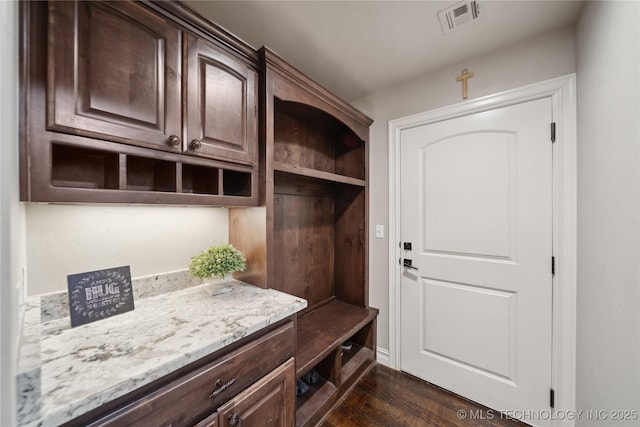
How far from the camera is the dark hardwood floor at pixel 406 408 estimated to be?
154 centimetres

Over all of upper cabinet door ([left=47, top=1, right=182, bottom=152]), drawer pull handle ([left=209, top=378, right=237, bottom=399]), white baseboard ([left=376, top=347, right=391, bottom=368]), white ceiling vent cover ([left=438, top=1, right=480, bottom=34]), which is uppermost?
white ceiling vent cover ([left=438, top=1, right=480, bottom=34])

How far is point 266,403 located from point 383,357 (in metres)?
1.42

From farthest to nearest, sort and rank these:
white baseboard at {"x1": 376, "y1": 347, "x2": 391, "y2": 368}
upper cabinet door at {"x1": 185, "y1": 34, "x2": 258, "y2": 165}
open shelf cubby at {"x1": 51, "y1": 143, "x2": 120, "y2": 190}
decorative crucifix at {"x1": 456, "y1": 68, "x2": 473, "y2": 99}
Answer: white baseboard at {"x1": 376, "y1": 347, "x2": 391, "y2": 368}
decorative crucifix at {"x1": 456, "y1": 68, "x2": 473, "y2": 99}
upper cabinet door at {"x1": 185, "y1": 34, "x2": 258, "y2": 165}
open shelf cubby at {"x1": 51, "y1": 143, "x2": 120, "y2": 190}

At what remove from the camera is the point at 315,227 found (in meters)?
2.15

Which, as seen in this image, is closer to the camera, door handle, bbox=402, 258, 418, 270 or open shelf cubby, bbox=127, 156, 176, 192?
open shelf cubby, bbox=127, 156, 176, 192

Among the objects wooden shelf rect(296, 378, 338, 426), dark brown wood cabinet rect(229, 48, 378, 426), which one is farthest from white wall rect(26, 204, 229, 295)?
wooden shelf rect(296, 378, 338, 426)

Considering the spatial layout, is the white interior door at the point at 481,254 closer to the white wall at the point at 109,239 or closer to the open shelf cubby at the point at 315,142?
the open shelf cubby at the point at 315,142

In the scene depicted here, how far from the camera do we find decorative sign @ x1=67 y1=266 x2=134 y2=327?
0.96 meters

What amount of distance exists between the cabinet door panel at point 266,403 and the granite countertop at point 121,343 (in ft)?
0.83

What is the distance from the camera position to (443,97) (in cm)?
184

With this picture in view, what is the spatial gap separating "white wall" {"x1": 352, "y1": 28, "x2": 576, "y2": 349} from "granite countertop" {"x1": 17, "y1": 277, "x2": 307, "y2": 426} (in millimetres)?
1169

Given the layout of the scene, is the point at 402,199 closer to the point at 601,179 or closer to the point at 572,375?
the point at 601,179

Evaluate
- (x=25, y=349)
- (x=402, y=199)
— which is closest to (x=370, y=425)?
(x=402, y=199)

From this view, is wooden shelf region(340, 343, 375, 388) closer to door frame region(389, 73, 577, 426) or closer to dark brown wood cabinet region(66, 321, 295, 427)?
dark brown wood cabinet region(66, 321, 295, 427)
